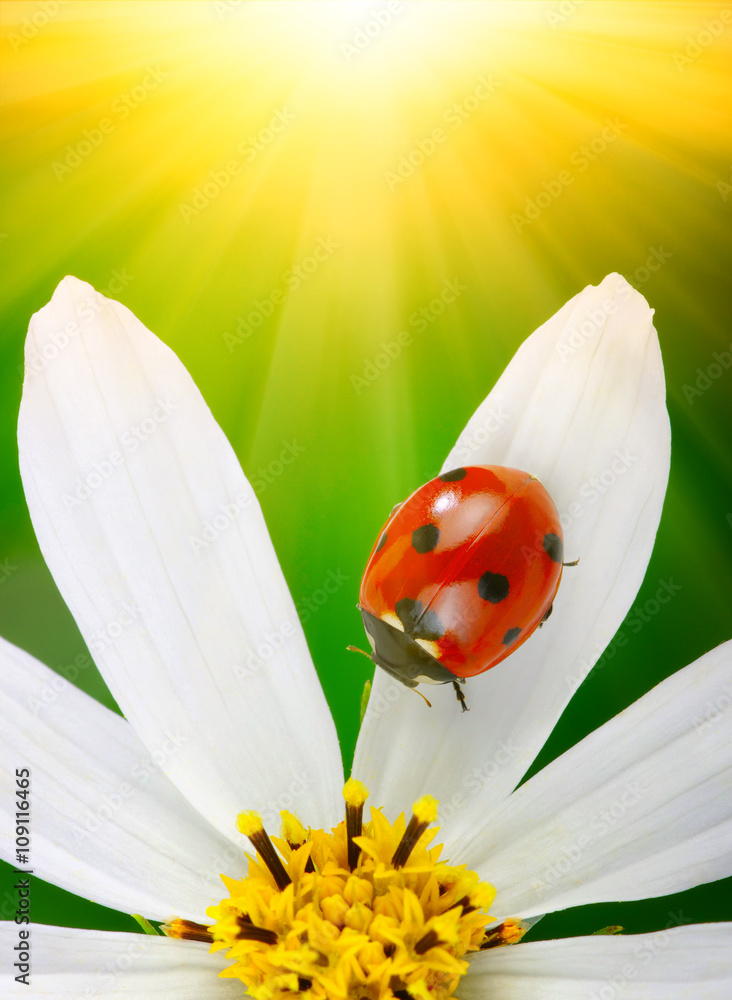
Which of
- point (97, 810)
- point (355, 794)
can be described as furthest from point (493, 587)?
point (97, 810)

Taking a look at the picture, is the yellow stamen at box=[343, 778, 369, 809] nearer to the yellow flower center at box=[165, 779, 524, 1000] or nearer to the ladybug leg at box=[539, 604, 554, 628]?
the yellow flower center at box=[165, 779, 524, 1000]

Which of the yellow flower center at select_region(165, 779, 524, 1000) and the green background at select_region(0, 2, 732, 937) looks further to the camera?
the green background at select_region(0, 2, 732, 937)

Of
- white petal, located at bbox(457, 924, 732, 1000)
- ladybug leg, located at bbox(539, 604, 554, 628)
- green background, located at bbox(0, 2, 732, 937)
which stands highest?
green background, located at bbox(0, 2, 732, 937)

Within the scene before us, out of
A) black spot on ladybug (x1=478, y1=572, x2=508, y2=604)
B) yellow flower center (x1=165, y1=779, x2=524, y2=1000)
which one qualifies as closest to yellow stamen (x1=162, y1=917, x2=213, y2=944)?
yellow flower center (x1=165, y1=779, x2=524, y2=1000)

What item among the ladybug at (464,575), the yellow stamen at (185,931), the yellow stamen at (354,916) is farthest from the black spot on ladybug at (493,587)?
the yellow stamen at (185,931)

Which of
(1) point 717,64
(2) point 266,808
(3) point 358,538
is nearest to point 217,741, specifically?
(2) point 266,808

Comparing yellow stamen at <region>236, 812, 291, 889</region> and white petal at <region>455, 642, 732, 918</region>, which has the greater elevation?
yellow stamen at <region>236, 812, 291, 889</region>

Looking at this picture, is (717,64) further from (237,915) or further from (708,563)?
(237,915)

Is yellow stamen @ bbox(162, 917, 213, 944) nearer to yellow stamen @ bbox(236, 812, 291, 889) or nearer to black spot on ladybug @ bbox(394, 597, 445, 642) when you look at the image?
yellow stamen @ bbox(236, 812, 291, 889)
